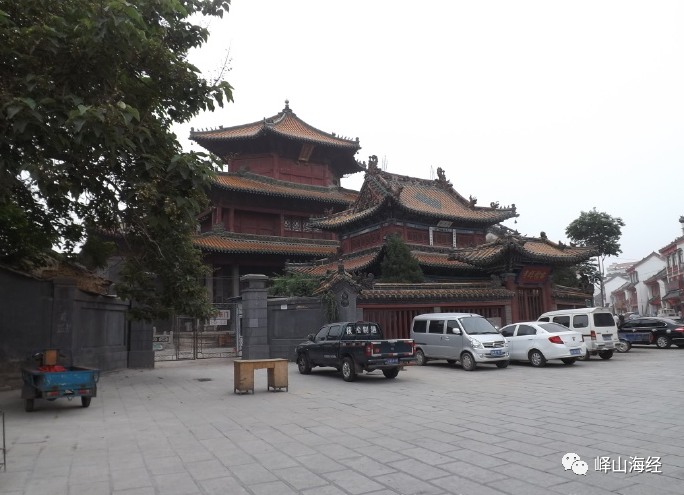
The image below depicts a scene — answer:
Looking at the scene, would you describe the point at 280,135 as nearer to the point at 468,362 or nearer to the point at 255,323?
the point at 255,323

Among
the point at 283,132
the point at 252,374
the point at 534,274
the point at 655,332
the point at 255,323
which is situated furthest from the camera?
the point at 283,132

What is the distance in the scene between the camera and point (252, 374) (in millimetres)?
11758

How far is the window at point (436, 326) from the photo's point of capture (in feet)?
53.1

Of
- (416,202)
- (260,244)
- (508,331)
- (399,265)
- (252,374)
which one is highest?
(416,202)

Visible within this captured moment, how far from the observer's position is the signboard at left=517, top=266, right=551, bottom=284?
22062 millimetres

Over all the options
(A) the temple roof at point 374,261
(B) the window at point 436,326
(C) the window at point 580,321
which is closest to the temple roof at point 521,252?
(A) the temple roof at point 374,261

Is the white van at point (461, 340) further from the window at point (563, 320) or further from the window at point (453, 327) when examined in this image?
the window at point (563, 320)

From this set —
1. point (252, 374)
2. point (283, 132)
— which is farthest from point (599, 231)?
point (252, 374)

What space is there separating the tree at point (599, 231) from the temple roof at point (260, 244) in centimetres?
1902

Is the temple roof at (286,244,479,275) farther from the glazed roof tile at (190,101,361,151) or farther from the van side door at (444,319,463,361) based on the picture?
the glazed roof tile at (190,101,361,151)

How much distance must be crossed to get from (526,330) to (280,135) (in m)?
22.1

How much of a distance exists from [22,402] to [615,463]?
11276 millimetres

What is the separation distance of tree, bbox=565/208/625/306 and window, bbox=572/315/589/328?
2192 cm

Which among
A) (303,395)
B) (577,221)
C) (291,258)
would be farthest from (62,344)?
(577,221)
